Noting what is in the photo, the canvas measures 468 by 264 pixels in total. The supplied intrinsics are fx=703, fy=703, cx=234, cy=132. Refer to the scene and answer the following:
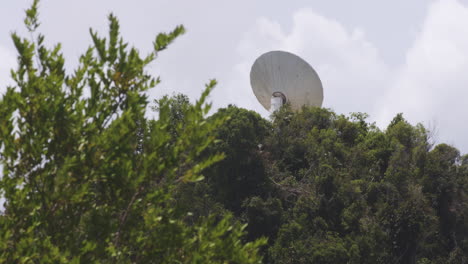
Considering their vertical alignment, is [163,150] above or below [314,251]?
below

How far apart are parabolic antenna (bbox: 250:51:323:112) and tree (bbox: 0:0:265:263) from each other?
30731mm

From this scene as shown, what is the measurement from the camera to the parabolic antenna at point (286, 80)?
35594 mm

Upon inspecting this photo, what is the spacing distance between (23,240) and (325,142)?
25292 mm

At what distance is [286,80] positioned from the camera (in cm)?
3588

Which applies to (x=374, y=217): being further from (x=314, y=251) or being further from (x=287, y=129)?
(x=287, y=129)

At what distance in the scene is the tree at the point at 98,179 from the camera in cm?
480

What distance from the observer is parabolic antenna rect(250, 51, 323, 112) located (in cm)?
3559

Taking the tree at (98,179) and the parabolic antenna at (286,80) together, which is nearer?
the tree at (98,179)

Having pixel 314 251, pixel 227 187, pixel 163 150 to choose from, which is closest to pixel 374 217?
pixel 314 251

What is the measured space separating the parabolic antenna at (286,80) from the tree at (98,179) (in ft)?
101

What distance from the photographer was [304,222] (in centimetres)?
2512

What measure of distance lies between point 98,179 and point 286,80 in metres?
31.3

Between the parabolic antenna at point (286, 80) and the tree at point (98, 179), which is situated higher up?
the parabolic antenna at point (286, 80)

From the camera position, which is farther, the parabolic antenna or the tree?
the parabolic antenna
